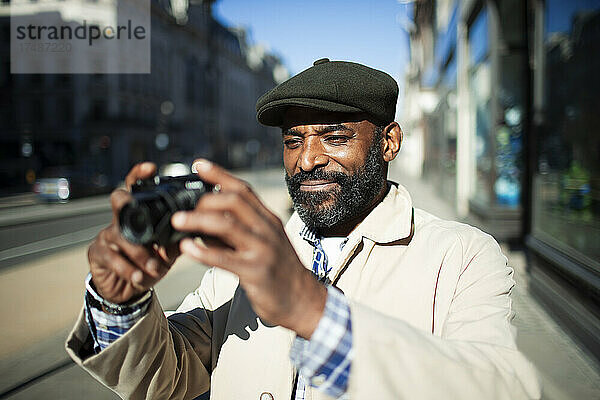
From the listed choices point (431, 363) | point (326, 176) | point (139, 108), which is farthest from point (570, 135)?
point (139, 108)

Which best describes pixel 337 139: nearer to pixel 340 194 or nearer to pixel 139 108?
pixel 340 194

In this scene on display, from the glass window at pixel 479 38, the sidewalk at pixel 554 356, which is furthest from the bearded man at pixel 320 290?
the glass window at pixel 479 38

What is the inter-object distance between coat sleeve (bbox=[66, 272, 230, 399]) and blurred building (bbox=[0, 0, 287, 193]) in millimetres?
24541

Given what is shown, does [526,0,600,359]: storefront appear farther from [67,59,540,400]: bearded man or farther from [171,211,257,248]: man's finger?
[171,211,257,248]: man's finger

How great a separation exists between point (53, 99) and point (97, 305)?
44.4 m

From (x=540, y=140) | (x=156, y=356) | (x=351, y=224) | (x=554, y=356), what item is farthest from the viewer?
(x=540, y=140)

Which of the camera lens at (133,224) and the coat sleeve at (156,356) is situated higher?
the camera lens at (133,224)

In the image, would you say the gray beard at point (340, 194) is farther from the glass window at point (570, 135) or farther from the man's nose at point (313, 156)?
the glass window at point (570, 135)

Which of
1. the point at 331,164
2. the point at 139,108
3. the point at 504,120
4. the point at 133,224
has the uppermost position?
the point at 139,108

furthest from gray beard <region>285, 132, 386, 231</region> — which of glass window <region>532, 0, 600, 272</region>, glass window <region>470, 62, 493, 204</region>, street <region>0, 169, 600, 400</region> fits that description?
glass window <region>470, 62, 493, 204</region>

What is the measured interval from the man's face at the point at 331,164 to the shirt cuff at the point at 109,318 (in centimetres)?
64

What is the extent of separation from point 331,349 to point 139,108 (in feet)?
165

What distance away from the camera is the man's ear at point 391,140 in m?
1.79

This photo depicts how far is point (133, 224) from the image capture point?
91 cm
